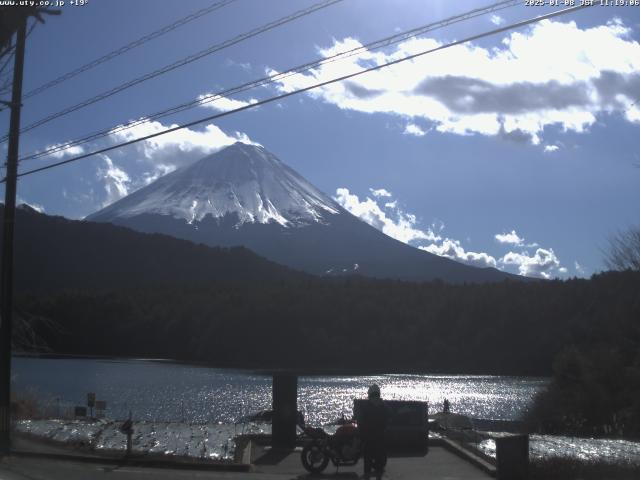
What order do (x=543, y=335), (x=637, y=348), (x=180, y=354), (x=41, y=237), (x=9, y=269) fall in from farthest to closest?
1. (x=41, y=237)
2. (x=180, y=354)
3. (x=543, y=335)
4. (x=637, y=348)
5. (x=9, y=269)

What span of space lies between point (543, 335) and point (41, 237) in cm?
7992

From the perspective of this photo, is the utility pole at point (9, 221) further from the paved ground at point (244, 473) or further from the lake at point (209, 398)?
the paved ground at point (244, 473)

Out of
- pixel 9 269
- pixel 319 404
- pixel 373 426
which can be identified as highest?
pixel 9 269

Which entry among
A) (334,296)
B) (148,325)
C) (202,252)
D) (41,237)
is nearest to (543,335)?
(334,296)

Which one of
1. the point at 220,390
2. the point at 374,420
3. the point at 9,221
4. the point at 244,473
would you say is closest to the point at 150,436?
the point at 244,473

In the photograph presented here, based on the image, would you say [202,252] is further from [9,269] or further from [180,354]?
[9,269]

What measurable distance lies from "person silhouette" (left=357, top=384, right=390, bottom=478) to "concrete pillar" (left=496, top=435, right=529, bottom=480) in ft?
5.58

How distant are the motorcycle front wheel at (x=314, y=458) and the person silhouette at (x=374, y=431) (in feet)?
2.89

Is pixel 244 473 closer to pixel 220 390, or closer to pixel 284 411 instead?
pixel 284 411

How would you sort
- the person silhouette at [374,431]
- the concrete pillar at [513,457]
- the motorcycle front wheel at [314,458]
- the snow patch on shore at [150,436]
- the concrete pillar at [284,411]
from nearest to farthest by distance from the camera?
1. the concrete pillar at [513,457]
2. the person silhouette at [374,431]
3. the motorcycle front wheel at [314,458]
4. the snow patch on shore at [150,436]
5. the concrete pillar at [284,411]

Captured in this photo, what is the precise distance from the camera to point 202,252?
460ft

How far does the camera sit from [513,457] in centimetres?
1173

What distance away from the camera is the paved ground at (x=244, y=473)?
475 inches

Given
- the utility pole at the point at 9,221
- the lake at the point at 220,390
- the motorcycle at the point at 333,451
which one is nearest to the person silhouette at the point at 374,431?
the motorcycle at the point at 333,451
